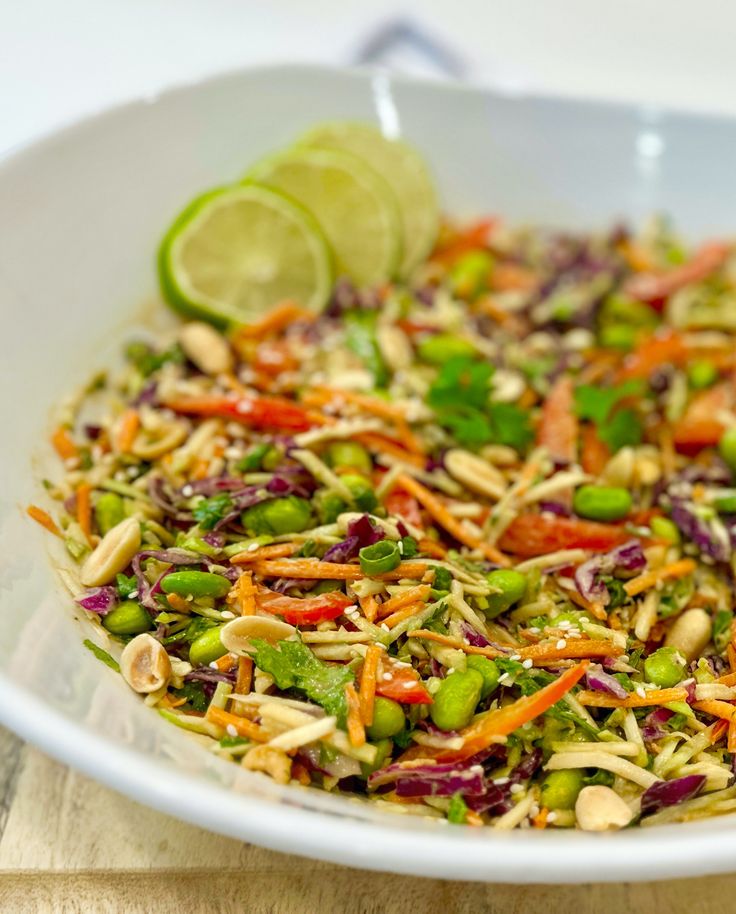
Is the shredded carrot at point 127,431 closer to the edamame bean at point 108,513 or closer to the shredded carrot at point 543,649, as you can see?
the edamame bean at point 108,513

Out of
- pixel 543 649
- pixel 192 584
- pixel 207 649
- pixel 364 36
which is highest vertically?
pixel 364 36

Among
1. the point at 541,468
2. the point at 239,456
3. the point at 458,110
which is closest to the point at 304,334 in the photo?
the point at 239,456

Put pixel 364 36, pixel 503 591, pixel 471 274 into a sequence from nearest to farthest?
pixel 503 591 → pixel 471 274 → pixel 364 36

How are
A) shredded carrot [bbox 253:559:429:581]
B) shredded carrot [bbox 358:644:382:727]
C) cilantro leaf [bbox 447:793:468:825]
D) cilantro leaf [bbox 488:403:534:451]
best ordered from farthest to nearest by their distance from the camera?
cilantro leaf [bbox 488:403:534:451], shredded carrot [bbox 253:559:429:581], shredded carrot [bbox 358:644:382:727], cilantro leaf [bbox 447:793:468:825]

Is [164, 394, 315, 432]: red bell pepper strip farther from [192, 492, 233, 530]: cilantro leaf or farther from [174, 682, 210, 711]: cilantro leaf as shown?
[174, 682, 210, 711]: cilantro leaf

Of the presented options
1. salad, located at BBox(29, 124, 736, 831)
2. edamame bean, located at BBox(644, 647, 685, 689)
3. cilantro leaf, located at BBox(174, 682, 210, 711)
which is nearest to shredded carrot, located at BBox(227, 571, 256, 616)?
salad, located at BBox(29, 124, 736, 831)

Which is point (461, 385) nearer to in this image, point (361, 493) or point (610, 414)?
point (610, 414)

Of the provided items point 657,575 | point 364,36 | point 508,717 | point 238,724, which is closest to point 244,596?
point 238,724
